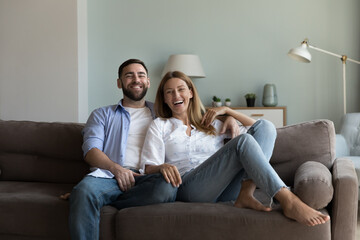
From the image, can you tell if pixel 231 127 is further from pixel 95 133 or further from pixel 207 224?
pixel 95 133

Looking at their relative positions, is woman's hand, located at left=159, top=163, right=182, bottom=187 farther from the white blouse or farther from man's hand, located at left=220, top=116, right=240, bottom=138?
man's hand, located at left=220, top=116, right=240, bottom=138

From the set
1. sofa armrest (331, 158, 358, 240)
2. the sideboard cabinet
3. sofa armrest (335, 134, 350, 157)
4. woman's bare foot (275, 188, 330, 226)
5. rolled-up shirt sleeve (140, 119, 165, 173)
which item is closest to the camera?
woman's bare foot (275, 188, 330, 226)

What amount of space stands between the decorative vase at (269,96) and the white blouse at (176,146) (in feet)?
8.65

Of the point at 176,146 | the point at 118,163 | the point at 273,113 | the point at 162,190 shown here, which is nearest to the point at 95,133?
the point at 118,163

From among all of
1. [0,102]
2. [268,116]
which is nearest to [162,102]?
[268,116]

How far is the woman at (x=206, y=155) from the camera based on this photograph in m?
1.84

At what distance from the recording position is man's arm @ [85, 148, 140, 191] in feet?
7.05

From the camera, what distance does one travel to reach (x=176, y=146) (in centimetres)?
227

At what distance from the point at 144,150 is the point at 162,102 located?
35 cm

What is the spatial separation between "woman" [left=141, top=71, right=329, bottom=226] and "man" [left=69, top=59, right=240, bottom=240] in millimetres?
111

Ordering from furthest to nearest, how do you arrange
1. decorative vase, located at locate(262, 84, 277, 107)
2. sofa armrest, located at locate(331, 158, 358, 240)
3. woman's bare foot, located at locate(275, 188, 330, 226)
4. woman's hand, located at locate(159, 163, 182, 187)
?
decorative vase, located at locate(262, 84, 277, 107) < woman's hand, located at locate(159, 163, 182, 187) < sofa armrest, located at locate(331, 158, 358, 240) < woman's bare foot, located at locate(275, 188, 330, 226)

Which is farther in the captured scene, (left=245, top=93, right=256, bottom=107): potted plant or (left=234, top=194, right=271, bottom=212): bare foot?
(left=245, top=93, right=256, bottom=107): potted plant

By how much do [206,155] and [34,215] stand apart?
93 cm

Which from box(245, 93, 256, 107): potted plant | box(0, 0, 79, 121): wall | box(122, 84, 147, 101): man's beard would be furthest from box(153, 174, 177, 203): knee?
box(0, 0, 79, 121): wall
